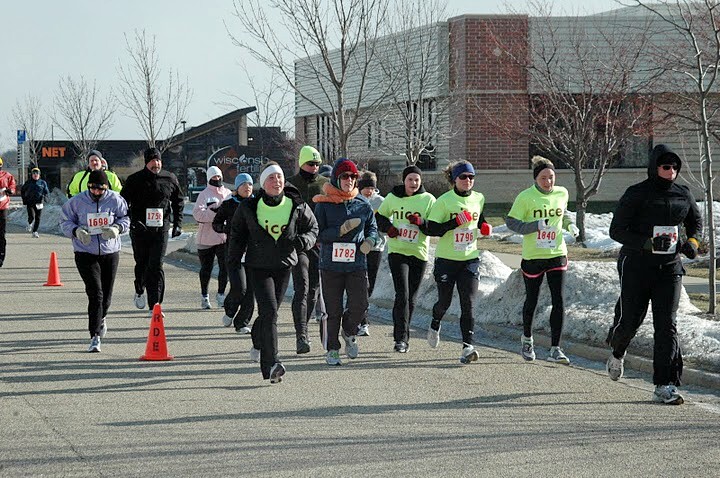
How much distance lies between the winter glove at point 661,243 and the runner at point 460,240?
92.2 inches

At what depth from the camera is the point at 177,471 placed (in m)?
6.89

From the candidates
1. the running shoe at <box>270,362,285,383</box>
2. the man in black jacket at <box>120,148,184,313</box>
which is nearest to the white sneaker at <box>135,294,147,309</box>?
the man in black jacket at <box>120,148,184,313</box>

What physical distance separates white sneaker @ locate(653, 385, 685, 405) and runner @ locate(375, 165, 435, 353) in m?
3.39

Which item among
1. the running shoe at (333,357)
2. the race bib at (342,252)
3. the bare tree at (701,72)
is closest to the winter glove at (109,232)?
the race bib at (342,252)

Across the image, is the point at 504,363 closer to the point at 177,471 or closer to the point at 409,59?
the point at 177,471

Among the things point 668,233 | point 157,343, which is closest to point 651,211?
point 668,233

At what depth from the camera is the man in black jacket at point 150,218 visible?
1468 centimetres

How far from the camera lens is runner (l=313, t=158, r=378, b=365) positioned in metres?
11.1

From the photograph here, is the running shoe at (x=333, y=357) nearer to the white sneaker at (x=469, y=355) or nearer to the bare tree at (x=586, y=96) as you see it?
the white sneaker at (x=469, y=355)


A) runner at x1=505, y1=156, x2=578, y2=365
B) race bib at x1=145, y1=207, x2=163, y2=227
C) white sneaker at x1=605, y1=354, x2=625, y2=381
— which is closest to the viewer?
white sneaker at x1=605, y1=354, x2=625, y2=381

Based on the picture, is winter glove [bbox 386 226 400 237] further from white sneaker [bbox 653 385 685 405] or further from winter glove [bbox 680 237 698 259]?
white sneaker [bbox 653 385 685 405]

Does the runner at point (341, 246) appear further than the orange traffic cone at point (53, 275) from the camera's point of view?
No

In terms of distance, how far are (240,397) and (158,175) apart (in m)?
6.10

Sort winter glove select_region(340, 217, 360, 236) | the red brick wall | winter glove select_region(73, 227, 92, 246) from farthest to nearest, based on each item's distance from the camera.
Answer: the red brick wall
winter glove select_region(73, 227, 92, 246)
winter glove select_region(340, 217, 360, 236)
